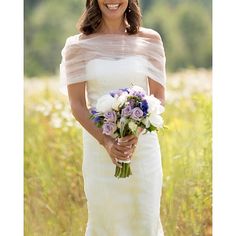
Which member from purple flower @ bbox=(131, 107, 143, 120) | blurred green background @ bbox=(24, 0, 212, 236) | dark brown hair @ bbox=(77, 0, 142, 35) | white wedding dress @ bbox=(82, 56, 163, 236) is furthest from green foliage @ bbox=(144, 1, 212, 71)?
purple flower @ bbox=(131, 107, 143, 120)

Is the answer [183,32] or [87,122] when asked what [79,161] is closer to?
[87,122]

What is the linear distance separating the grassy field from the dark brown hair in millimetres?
1130

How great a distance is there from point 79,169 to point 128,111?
151 cm

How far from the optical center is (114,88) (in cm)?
394

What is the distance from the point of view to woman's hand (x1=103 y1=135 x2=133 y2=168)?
386cm

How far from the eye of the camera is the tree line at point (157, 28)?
7.39m

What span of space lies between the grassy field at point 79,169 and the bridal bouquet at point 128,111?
47.8 inches

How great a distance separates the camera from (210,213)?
494 cm

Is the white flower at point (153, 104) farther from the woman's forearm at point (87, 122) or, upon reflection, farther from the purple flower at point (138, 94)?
the woman's forearm at point (87, 122)

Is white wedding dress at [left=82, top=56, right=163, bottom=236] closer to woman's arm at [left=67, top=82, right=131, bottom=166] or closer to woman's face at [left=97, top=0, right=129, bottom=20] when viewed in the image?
woman's arm at [left=67, top=82, right=131, bottom=166]

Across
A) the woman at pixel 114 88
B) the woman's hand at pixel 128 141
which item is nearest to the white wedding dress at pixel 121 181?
the woman at pixel 114 88
